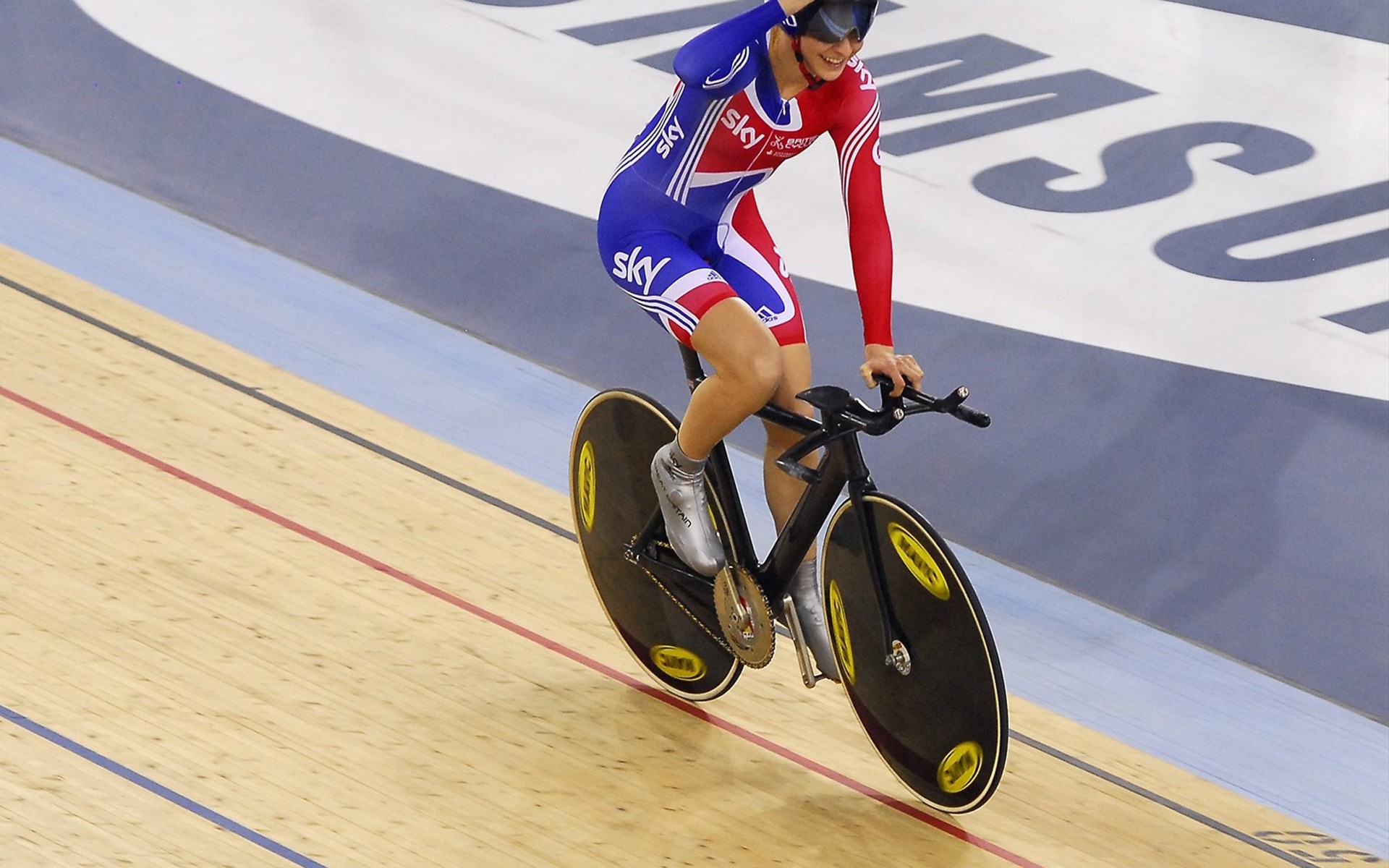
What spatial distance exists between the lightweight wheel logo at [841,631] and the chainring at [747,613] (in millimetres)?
109

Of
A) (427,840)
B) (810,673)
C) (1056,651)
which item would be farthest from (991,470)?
(427,840)

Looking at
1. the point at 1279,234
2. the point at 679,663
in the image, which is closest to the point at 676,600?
the point at 679,663

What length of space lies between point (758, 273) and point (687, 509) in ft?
1.44

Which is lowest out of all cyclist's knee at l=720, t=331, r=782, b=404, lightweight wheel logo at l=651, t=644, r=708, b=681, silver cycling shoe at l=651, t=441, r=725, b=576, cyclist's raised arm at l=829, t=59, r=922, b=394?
lightweight wheel logo at l=651, t=644, r=708, b=681

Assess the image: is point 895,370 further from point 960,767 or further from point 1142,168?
point 1142,168

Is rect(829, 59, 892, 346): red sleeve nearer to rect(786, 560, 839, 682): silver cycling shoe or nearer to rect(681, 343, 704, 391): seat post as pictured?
rect(681, 343, 704, 391): seat post

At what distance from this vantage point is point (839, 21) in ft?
8.02

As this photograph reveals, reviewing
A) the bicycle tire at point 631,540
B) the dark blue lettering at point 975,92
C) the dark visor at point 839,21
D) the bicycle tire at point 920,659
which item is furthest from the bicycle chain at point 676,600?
the dark blue lettering at point 975,92

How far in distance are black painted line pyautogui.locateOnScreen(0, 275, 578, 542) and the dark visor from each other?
149cm

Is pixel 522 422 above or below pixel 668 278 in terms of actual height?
below

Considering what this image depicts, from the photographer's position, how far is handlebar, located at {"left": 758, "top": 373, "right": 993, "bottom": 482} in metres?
2.43

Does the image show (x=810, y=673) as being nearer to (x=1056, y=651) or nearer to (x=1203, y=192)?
(x=1056, y=651)

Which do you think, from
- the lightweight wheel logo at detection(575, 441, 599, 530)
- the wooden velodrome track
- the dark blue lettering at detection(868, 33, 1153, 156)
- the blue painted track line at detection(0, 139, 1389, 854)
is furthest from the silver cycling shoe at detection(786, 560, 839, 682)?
the dark blue lettering at detection(868, 33, 1153, 156)

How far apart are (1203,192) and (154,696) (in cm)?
373
